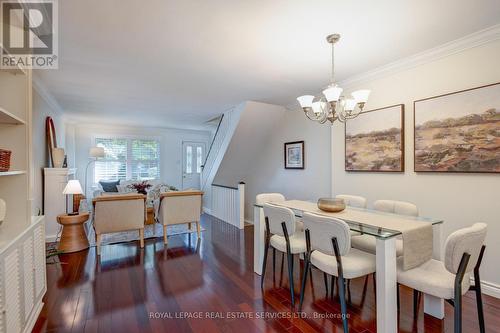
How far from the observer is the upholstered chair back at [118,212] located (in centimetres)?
353

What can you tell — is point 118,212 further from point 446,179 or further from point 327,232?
point 446,179

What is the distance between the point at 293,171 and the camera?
16.1 ft

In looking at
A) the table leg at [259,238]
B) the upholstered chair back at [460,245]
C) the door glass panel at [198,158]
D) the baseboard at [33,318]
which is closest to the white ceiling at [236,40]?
the upholstered chair back at [460,245]

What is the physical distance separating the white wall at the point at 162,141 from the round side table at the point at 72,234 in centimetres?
372

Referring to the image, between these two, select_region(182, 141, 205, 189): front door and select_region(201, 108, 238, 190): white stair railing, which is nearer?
select_region(201, 108, 238, 190): white stair railing

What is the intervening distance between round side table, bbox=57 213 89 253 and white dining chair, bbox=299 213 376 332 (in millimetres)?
3407

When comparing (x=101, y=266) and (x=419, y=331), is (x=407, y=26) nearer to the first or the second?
(x=419, y=331)

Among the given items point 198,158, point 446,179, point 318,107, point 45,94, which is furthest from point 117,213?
point 198,158

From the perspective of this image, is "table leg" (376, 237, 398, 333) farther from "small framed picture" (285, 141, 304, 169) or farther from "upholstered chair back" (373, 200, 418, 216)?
"small framed picture" (285, 141, 304, 169)

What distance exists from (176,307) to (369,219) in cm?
192

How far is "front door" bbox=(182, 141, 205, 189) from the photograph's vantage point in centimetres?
828

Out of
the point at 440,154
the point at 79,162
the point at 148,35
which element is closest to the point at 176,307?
the point at 148,35

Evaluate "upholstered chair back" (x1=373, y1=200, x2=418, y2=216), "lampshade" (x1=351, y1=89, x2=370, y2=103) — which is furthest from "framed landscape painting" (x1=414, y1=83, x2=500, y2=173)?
"lampshade" (x1=351, y1=89, x2=370, y2=103)

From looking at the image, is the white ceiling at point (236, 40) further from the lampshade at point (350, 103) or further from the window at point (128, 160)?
the window at point (128, 160)
